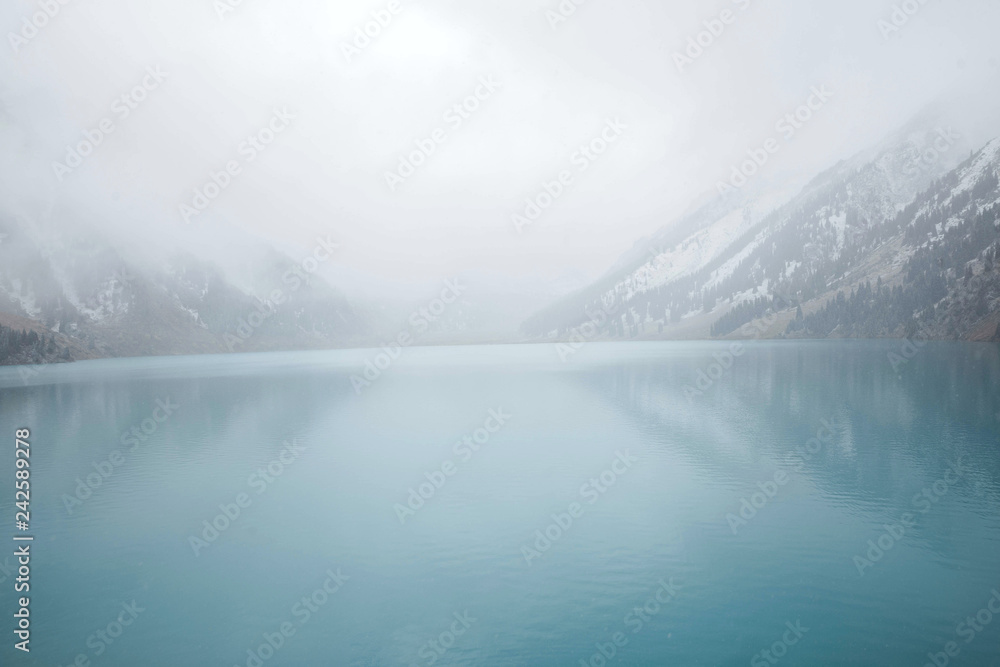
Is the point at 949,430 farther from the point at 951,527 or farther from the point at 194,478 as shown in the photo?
the point at 194,478

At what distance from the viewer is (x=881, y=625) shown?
19.8 metres

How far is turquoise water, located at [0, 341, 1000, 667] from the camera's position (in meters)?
19.9

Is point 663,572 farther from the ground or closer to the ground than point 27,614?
farther from the ground

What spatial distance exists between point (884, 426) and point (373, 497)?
1927 inches

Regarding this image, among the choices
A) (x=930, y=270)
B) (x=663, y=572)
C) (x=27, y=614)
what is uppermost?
(x=930, y=270)

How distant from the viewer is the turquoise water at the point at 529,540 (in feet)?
65.4

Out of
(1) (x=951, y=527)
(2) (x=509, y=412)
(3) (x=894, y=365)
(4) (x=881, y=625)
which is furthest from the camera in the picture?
(3) (x=894, y=365)

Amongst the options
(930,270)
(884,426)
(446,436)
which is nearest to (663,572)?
(446,436)

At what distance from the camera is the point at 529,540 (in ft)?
96.1

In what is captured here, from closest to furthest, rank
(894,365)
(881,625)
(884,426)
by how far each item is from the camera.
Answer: (881,625), (884,426), (894,365)

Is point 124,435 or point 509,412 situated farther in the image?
point 509,412

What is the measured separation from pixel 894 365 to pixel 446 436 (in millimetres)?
94858

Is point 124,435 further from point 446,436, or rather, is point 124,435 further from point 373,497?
point 373,497

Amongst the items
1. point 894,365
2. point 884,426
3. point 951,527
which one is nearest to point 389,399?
point 884,426
